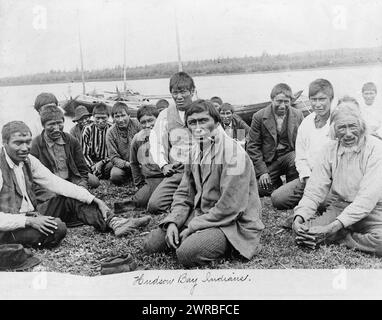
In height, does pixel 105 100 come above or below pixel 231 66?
below

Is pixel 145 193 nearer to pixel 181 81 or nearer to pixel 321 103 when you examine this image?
pixel 181 81

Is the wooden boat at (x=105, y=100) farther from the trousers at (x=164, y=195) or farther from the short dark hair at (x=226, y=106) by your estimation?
the trousers at (x=164, y=195)

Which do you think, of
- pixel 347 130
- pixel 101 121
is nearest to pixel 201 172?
pixel 347 130

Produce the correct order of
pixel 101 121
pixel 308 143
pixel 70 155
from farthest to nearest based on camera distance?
pixel 101 121 < pixel 70 155 < pixel 308 143

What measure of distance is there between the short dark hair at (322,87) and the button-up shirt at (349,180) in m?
0.41

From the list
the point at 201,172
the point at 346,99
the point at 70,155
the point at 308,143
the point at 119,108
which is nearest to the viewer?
the point at 201,172

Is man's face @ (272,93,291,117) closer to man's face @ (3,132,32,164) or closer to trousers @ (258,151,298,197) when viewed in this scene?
trousers @ (258,151,298,197)

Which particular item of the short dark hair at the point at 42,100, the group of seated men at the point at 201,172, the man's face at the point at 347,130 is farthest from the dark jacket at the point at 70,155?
the man's face at the point at 347,130

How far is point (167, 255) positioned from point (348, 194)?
1385 millimetres

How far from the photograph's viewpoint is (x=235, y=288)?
3598 mm

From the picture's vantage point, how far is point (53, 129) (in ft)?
13.0

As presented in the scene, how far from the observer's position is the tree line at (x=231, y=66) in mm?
3824

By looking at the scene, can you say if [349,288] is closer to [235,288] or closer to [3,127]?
[235,288]
